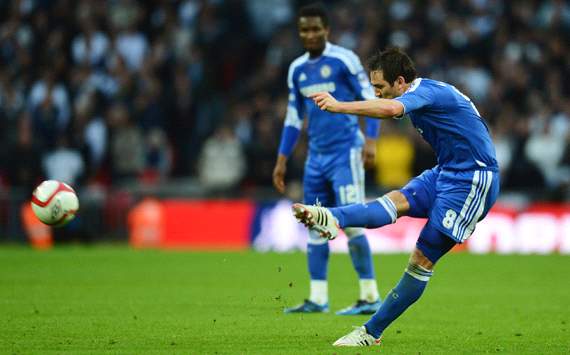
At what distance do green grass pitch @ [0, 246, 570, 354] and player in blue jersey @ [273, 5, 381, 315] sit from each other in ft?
1.63

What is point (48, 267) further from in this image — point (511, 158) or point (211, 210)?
point (511, 158)

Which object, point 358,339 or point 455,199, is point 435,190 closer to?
point 455,199

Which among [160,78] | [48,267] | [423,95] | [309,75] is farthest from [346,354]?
[160,78]

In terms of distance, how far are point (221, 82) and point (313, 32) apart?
13.0m

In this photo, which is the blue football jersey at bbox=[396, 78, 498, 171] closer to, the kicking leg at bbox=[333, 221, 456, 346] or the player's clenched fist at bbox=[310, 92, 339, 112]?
the kicking leg at bbox=[333, 221, 456, 346]

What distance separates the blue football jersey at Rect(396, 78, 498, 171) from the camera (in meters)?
8.20

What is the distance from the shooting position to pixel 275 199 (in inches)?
819

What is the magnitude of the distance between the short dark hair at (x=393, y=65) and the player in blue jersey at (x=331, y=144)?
277 centimetres

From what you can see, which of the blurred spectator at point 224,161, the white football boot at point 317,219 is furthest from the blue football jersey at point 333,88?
the blurred spectator at point 224,161

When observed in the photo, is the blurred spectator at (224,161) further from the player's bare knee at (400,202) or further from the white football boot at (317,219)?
the white football boot at (317,219)

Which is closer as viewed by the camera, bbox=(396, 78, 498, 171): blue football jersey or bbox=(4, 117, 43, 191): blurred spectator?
bbox=(396, 78, 498, 171): blue football jersey

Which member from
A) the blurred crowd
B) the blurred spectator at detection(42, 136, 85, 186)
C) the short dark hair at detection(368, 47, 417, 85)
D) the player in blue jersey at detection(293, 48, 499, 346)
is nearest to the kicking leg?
the player in blue jersey at detection(293, 48, 499, 346)

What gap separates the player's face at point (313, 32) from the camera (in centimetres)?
1110

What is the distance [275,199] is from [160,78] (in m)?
4.02
